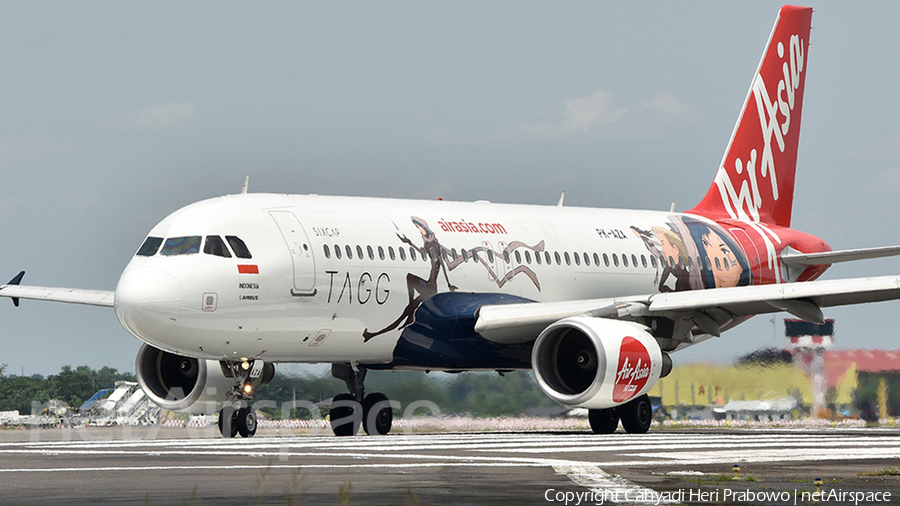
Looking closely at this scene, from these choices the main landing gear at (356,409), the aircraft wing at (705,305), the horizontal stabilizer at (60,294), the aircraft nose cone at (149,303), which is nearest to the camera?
the aircraft nose cone at (149,303)

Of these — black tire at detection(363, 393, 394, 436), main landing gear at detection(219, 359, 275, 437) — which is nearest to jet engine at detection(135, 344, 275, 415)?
main landing gear at detection(219, 359, 275, 437)

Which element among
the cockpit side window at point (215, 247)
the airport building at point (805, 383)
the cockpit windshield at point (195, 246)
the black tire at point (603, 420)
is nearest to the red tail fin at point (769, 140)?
the airport building at point (805, 383)

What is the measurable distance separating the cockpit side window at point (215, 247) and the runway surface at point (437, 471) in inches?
127

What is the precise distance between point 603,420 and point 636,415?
603mm

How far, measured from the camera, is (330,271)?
2317 cm

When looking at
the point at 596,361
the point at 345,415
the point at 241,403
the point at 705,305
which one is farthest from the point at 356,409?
the point at 705,305

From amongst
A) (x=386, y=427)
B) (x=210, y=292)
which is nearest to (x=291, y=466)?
(x=210, y=292)

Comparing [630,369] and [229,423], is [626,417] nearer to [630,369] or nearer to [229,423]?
[630,369]

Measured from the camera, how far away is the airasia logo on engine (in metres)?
22.5

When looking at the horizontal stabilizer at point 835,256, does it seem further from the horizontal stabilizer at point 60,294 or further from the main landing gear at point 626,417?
the horizontal stabilizer at point 60,294

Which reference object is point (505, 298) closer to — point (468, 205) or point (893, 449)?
point (468, 205)

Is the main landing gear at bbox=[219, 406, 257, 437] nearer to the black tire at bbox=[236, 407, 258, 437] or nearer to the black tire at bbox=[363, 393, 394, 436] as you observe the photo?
the black tire at bbox=[236, 407, 258, 437]

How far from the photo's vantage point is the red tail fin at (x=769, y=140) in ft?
109

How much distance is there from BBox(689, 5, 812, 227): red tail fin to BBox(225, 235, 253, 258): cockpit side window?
13776mm
